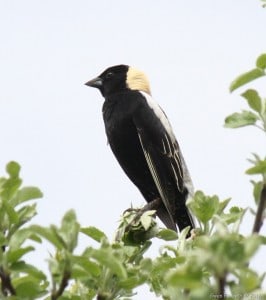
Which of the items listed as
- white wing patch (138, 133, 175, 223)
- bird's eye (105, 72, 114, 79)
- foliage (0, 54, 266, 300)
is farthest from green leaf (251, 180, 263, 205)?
bird's eye (105, 72, 114, 79)

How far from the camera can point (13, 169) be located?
1565 mm

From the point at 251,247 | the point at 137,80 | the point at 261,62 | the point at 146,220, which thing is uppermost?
the point at 137,80

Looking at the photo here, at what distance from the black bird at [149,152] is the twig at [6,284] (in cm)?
352

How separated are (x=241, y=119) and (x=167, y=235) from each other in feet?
1.71

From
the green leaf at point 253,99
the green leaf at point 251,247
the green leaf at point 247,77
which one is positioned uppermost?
the green leaf at point 247,77

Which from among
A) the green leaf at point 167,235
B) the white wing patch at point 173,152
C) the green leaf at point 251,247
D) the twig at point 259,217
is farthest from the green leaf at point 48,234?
the white wing patch at point 173,152

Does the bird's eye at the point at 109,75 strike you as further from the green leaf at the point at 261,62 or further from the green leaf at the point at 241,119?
the green leaf at the point at 261,62

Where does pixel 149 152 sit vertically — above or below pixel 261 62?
below

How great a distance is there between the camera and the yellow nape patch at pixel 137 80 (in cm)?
604

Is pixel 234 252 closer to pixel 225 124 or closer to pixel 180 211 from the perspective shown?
pixel 225 124

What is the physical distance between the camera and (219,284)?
0.94m

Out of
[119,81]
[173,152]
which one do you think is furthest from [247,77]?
[119,81]

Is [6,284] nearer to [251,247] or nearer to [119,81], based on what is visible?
[251,247]

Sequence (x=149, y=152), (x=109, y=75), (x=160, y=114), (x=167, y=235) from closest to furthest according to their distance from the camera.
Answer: (x=167, y=235), (x=149, y=152), (x=160, y=114), (x=109, y=75)
